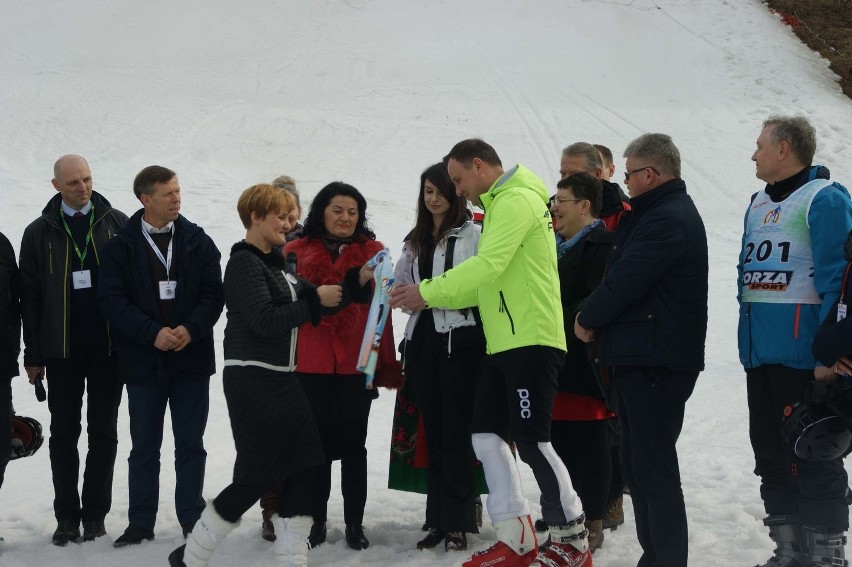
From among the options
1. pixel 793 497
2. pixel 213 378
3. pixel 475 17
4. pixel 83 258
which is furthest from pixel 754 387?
pixel 475 17

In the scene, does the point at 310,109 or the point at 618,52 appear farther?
the point at 618,52

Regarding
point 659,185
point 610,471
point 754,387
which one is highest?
point 659,185

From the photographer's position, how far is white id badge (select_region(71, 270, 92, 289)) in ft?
18.5

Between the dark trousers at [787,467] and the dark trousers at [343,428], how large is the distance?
82.9 inches

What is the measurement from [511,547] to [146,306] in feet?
8.14

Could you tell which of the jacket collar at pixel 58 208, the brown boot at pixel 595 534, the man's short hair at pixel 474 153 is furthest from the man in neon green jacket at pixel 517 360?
the jacket collar at pixel 58 208

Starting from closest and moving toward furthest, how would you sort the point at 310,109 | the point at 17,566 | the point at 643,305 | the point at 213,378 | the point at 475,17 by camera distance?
the point at 643,305, the point at 17,566, the point at 213,378, the point at 310,109, the point at 475,17

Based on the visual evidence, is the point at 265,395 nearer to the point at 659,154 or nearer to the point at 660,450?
the point at 660,450

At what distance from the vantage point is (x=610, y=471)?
16.6ft

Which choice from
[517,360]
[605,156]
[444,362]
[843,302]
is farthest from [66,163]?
[843,302]

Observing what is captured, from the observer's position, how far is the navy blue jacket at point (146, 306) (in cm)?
539

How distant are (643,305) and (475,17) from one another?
2565 centimetres

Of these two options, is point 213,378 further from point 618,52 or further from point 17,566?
point 618,52

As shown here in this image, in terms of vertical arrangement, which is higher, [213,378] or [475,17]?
[475,17]
